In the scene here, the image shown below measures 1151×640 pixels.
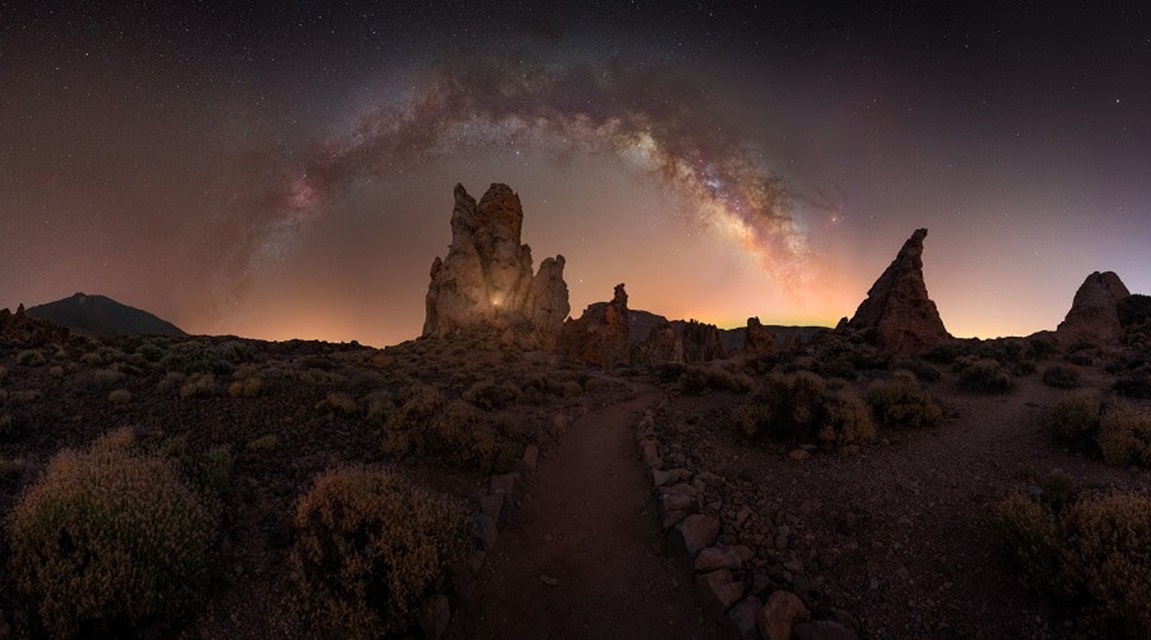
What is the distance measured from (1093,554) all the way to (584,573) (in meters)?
6.11

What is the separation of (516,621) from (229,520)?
14.7ft

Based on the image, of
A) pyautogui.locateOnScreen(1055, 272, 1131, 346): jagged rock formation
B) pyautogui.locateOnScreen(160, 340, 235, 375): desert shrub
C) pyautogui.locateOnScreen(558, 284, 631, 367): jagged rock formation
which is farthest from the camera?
pyautogui.locateOnScreen(558, 284, 631, 367): jagged rock formation

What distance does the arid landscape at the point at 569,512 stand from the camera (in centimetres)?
513

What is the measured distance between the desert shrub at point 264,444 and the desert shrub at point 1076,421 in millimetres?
16098

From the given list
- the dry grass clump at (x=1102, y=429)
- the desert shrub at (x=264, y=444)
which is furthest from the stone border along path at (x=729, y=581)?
the desert shrub at (x=264, y=444)

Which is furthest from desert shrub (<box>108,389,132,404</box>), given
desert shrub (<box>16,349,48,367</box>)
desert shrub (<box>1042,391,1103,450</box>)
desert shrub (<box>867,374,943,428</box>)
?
→ desert shrub (<box>1042,391,1103,450</box>)

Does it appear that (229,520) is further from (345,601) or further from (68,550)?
(345,601)

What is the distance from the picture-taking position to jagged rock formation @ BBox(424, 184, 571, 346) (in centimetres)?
5053

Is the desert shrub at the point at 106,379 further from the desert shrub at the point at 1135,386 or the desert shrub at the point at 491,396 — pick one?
the desert shrub at the point at 1135,386

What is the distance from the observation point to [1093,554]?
16.5 ft

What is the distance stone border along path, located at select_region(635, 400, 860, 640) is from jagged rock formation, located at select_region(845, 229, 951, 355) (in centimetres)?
2048

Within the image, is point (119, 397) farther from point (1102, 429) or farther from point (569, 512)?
point (1102, 429)

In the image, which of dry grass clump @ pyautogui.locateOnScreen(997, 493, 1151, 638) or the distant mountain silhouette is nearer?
dry grass clump @ pyautogui.locateOnScreen(997, 493, 1151, 638)

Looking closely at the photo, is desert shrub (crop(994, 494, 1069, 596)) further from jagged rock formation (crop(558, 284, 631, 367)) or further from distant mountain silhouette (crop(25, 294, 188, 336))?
distant mountain silhouette (crop(25, 294, 188, 336))
